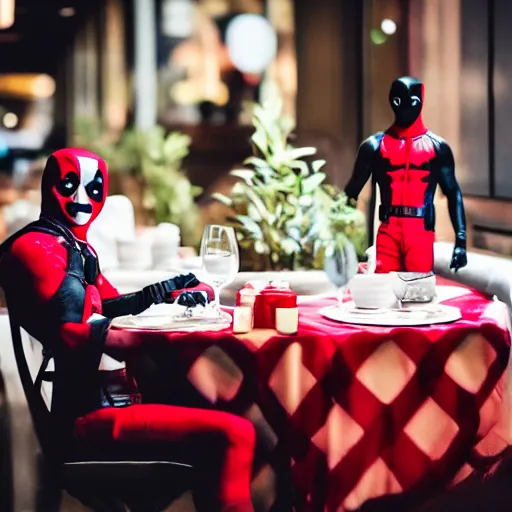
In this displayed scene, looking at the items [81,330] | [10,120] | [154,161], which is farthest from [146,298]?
[154,161]

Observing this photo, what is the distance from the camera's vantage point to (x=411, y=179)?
2268 mm

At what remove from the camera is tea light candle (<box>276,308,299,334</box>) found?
1971mm

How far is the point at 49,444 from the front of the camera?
6.90 feet

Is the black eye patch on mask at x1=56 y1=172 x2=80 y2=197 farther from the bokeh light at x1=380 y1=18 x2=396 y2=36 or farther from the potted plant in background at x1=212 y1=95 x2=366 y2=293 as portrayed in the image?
the bokeh light at x1=380 y1=18 x2=396 y2=36

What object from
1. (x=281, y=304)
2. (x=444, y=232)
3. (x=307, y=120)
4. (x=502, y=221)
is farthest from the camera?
(x=307, y=120)

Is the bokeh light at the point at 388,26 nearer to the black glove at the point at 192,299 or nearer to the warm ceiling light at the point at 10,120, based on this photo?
the warm ceiling light at the point at 10,120

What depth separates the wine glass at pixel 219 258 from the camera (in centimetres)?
205

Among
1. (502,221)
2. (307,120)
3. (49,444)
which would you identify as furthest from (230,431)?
(307,120)

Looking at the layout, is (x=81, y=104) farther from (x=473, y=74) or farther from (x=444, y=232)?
(x=444, y=232)

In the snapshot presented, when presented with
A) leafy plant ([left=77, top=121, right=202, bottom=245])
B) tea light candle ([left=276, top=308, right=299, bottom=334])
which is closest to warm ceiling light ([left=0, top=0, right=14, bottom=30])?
leafy plant ([left=77, top=121, right=202, bottom=245])

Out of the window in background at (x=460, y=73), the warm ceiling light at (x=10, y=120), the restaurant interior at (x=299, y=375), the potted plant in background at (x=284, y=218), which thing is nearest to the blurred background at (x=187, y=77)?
the warm ceiling light at (x=10, y=120)

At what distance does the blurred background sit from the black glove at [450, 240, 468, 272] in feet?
5.62

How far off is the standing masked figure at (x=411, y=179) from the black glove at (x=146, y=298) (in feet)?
1.93

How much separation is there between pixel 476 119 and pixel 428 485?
2.02m
